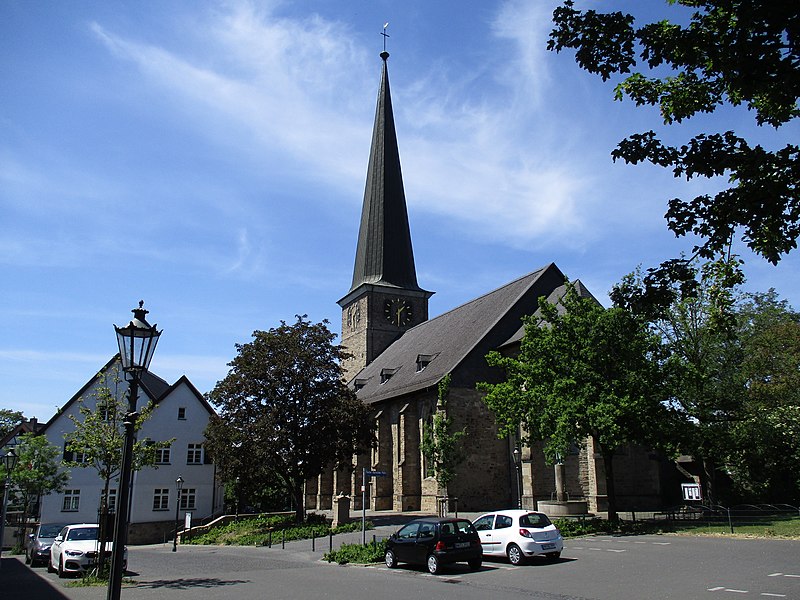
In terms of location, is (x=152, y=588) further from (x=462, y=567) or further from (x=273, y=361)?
(x=273, y=361)

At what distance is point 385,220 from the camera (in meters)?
60.9

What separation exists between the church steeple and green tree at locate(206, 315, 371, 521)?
25588mm

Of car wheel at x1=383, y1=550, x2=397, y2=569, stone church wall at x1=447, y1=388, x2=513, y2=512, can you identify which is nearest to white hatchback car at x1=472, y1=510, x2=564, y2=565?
car wheel at x1=383, y1=550, x2=397, y2=569

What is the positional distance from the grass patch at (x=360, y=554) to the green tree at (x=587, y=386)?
835 cm

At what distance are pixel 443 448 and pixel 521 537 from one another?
1484cm

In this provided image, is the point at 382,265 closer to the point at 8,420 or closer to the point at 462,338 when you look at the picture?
the point at 462,338

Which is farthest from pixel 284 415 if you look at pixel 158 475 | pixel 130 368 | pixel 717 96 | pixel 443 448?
pixel 717 96

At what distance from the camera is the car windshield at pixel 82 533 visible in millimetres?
18906

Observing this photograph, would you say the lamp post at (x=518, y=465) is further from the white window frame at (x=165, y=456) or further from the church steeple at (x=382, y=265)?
the church steeple at (x=382, y=265)

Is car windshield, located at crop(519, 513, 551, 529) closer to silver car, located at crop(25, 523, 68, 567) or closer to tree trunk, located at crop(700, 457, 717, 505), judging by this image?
silver car, located at crop(25, 523, 68, 567)

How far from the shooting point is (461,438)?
35.1 meters

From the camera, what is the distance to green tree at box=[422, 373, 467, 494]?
3175 centimetres

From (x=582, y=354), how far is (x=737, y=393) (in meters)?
12.9

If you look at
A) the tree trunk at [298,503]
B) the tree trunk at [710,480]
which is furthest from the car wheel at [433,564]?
the tree trunk at [710,480]
